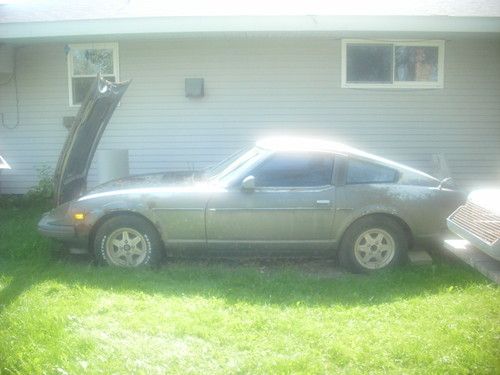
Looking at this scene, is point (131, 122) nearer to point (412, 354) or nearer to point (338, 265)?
point (338, 265)

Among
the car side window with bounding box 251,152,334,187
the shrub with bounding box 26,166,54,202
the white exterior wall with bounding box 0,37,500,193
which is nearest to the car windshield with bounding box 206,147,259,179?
the car side window with bounding box 251,152,334,187

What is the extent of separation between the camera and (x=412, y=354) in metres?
3.67

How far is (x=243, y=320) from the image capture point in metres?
4.24

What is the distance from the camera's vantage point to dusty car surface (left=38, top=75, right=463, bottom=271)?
17.9 feet

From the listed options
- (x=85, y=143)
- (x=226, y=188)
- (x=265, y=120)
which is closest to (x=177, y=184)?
(x=226, y=188)

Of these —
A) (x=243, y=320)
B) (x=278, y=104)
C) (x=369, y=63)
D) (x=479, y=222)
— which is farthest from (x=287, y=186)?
(x=369, y=63)

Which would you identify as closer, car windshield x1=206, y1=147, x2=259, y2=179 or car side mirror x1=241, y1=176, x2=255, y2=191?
car side mirror x1=241, y1=176, x2=255, y2=191

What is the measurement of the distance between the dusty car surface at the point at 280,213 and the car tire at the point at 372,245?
10 millimetres

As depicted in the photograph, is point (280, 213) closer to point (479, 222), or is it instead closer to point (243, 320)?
point (243, 320)

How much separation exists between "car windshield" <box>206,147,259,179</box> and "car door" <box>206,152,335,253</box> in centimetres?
32

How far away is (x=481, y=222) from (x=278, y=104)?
229 inches

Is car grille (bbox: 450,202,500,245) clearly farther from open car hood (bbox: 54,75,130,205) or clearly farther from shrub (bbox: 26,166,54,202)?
shrub (bbox: 26,166,54,202)

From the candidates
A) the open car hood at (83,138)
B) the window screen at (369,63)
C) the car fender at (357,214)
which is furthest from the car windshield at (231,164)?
the window screen at (369,63)

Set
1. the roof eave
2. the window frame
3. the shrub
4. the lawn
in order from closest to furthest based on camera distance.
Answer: the lawn < the window frame < the roof eave < the shrub
